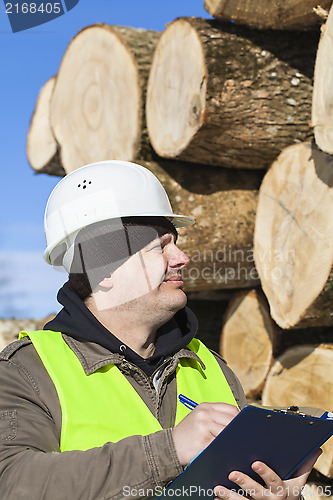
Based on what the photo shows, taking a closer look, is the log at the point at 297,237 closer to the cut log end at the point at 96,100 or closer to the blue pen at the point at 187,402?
the cut log end at the point at 96,100

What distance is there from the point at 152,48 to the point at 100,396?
290 cm

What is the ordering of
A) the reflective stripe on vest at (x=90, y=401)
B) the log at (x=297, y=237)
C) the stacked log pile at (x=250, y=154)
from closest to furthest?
the reflective stripe on vest at (x=90, y=401)
the log at (x=297, y=237)
the stacked log pile at (x=250, y=154)

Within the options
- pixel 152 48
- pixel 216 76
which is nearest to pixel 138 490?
pixel 216 76

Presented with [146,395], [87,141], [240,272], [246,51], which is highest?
[246,51]

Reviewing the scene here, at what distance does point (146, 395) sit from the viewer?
1.80 meters

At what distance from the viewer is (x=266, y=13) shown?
3.35 m

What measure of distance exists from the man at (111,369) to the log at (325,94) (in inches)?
33.2

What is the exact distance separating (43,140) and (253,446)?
474cm

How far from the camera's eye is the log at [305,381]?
10.4ft

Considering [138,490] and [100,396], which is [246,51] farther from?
[138,490]

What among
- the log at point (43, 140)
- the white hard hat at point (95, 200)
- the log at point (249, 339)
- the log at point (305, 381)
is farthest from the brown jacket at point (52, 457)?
the log at point (43, 140)

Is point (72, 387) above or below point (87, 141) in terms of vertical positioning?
above

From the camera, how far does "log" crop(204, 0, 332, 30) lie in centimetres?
325

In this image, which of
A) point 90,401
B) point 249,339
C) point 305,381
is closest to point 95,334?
point 90,401
